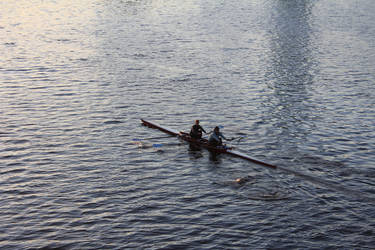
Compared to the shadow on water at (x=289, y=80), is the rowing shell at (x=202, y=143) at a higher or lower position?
lower

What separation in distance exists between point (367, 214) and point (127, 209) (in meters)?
15.7

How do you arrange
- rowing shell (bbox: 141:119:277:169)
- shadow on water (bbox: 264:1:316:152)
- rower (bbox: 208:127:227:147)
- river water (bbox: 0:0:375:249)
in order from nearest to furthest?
river water (bbox: 0:0:375:249)
rowing shell (bbox: 141:119:277:169)
rower (bbox: 208:127:227:147)
shadow on water (bbox: 264:1:316:152)

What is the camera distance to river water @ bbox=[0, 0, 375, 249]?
85.5 ft

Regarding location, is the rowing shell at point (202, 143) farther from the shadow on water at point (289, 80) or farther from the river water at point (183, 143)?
the shadow on water at point (289, 80)

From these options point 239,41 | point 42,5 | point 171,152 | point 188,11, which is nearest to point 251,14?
point 188,11

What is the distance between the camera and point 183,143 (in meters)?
39.9

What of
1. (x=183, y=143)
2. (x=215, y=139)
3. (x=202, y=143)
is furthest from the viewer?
(x=183, y=143)

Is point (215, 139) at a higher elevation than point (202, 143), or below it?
higher

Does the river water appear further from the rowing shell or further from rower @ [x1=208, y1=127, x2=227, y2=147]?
rower @ [x1=208, y1=127, x2=227, y2=147]

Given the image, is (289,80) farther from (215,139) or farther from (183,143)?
(215,139)

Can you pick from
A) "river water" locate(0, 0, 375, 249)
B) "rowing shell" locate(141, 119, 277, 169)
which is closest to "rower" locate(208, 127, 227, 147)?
"rowing shell" locate(141, 119, 277, 169)

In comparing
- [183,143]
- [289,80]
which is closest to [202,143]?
[183,143]

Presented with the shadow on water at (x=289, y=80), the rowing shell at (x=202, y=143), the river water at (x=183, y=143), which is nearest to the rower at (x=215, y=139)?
the rowing shell at (x=202, y=143)

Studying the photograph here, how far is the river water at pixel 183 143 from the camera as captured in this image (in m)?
26.1
